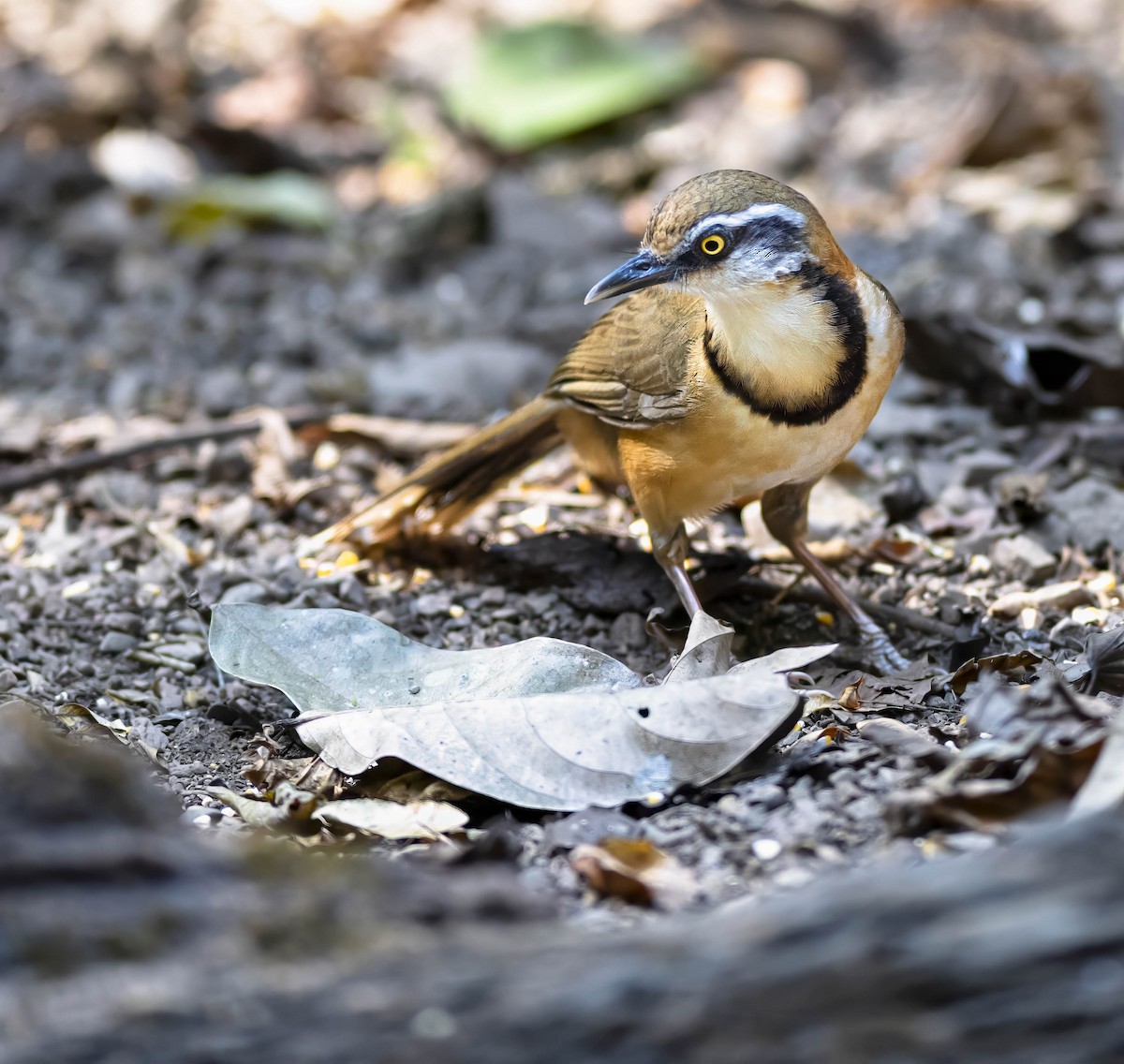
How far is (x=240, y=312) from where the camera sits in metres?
7.45

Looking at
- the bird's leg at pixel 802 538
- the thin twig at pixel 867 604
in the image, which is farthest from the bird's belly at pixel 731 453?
the thin twig at pixel 867 604

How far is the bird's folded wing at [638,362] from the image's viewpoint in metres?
4.46

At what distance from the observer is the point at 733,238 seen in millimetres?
4215

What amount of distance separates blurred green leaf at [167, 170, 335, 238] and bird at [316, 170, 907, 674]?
4129 millimetres

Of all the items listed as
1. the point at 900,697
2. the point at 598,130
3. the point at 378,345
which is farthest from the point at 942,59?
the point at 900,697

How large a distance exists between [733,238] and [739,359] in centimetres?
36

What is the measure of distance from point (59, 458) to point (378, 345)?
188cm

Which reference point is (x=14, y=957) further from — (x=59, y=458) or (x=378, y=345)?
(x=378, y=345)

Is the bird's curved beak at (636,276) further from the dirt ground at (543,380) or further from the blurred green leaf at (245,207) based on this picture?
the blurred green leaf at (245,207)

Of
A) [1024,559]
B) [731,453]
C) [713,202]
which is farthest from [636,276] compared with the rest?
[1024,559]

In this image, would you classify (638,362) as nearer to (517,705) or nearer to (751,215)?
(751,215)

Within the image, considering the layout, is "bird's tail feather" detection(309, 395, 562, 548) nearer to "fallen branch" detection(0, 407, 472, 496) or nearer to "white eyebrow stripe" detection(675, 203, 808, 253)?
"fallen branch" detection(0, 407, 472, 496)

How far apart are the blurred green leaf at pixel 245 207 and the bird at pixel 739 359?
413 cm

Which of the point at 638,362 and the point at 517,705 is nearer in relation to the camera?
the point at 517,705
